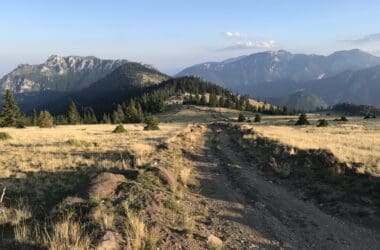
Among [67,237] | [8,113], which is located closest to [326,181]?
[67,237]

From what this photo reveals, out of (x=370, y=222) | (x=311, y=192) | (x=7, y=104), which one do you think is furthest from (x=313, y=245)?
(x=7, y=104)

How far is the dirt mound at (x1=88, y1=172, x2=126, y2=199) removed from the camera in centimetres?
1127

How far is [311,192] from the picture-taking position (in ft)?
49.0

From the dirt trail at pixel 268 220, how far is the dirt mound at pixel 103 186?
289 centimetres

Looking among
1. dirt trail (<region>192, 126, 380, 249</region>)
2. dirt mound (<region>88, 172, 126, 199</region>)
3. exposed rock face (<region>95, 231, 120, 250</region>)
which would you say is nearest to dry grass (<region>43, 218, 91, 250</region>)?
exposed rock face (<region>95, 231, 120, 250</region>)

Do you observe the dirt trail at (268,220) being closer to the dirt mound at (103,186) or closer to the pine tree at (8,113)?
the dirt mound at (103,186)

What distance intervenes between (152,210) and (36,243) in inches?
127

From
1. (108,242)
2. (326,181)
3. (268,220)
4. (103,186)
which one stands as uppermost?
(103,186)

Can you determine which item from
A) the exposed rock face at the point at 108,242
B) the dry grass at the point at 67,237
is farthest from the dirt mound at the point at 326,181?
the dry grass at the point at 67,237

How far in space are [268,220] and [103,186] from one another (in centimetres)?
479

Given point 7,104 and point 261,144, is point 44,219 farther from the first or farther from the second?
point 7,104

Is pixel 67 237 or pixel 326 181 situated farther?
pixel 326 181

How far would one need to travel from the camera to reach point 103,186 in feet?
38.8

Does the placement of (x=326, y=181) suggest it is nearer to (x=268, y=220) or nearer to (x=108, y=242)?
(x=268, y=220)
